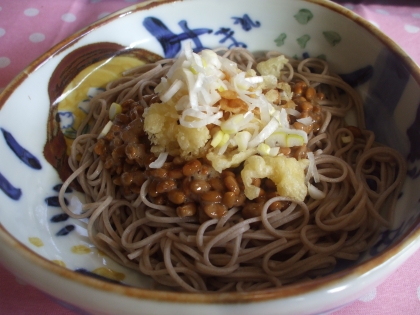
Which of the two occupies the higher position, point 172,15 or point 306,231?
point 172,15

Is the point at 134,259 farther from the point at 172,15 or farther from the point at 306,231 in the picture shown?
the point at 172,15

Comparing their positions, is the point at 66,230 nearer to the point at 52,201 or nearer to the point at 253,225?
the point at 52,201

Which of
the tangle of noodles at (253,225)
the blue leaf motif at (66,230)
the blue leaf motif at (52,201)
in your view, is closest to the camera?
the tangle of noodles at (253,225)

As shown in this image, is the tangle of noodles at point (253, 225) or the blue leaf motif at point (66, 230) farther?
the blue leaf motif at point (66, 230)

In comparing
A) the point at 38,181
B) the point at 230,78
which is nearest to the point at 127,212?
the point at 38,181

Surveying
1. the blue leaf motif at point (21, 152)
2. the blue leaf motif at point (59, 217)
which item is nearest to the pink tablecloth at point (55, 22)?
the blue leaf motif at point (21, 152)

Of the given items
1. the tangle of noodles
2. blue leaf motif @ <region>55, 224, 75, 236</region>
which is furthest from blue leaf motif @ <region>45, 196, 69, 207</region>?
blue leaf motif @ <region>55, 224, 75, 236</region>

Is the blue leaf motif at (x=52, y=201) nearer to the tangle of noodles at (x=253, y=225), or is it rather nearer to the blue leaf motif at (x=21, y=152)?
the tangle of noodles at (x=253, y=225)
